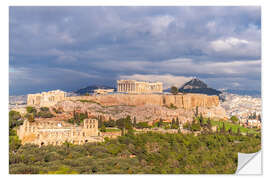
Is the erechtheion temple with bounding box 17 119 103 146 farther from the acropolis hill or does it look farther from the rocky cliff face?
the rocky cliff face

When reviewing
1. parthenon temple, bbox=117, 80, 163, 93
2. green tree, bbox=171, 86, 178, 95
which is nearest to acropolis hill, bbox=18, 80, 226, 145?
parthenon temple, bbox=117, 80, 163, 93

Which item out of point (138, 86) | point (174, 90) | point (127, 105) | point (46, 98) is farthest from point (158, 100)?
point (46, 98)

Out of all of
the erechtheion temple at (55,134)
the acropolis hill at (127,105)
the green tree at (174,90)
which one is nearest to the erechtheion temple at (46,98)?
the acropolis hill at (127,105)

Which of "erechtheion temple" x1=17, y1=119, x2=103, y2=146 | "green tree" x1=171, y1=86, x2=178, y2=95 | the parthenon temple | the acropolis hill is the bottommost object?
"erechtheion temple" x1=17, y1=119, x2=103, y2=146

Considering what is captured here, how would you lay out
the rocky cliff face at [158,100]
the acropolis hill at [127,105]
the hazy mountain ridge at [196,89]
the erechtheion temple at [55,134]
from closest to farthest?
the erechtheion temple at [55,134] < the acropolis hill at [127,105] < the rocky cliff face at [158,100] < the hazy mountain ridge at [196,89]

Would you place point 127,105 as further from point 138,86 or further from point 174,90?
point 174,90

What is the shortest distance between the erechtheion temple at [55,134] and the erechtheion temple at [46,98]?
4952mm

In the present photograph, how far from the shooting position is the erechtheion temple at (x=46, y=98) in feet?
57.2

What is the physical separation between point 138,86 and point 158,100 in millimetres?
3599

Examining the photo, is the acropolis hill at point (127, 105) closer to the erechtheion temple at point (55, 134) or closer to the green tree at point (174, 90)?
the erechtheion temple at point (55, 134)

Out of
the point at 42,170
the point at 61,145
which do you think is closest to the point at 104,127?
the point at 61,145

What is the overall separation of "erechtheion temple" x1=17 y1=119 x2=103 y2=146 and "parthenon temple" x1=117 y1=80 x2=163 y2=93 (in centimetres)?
477

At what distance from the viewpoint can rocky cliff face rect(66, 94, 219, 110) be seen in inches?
757

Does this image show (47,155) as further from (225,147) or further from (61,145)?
(225,147)
